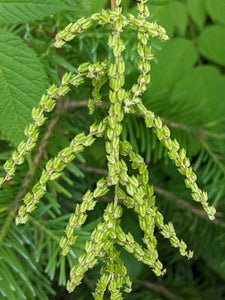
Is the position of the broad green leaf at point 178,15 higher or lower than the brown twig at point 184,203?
higher

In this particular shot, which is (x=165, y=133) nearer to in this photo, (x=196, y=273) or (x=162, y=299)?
(x=162, y=299)

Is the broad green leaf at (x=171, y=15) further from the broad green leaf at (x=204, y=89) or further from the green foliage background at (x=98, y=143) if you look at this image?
the broad green leaf at (x=204, y=89)

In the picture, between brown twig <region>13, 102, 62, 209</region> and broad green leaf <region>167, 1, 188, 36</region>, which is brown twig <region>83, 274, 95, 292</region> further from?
broad green leaf <region>167, 1, 188, 36</region>

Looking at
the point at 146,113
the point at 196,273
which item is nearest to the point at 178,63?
the point at 196,273

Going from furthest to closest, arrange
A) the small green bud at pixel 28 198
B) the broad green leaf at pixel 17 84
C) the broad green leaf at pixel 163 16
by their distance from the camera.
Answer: the broad green leaf at pixel 163 16 → the broad green leaf at pixel 17 84 → the small green bud at pixel 28 198

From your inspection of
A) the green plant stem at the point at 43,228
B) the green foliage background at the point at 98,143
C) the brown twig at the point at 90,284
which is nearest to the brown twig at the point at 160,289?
the green foliage background at the point at 98,143

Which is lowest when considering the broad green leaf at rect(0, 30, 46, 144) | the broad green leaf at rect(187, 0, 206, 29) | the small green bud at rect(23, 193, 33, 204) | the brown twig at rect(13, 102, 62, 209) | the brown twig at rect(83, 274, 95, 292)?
the brown twig at rect(83, 274, 95, 292)

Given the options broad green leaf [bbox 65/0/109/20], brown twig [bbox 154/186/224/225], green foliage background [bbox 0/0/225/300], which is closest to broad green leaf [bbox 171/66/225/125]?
green foliage background [bbox 0/0/225/300]
